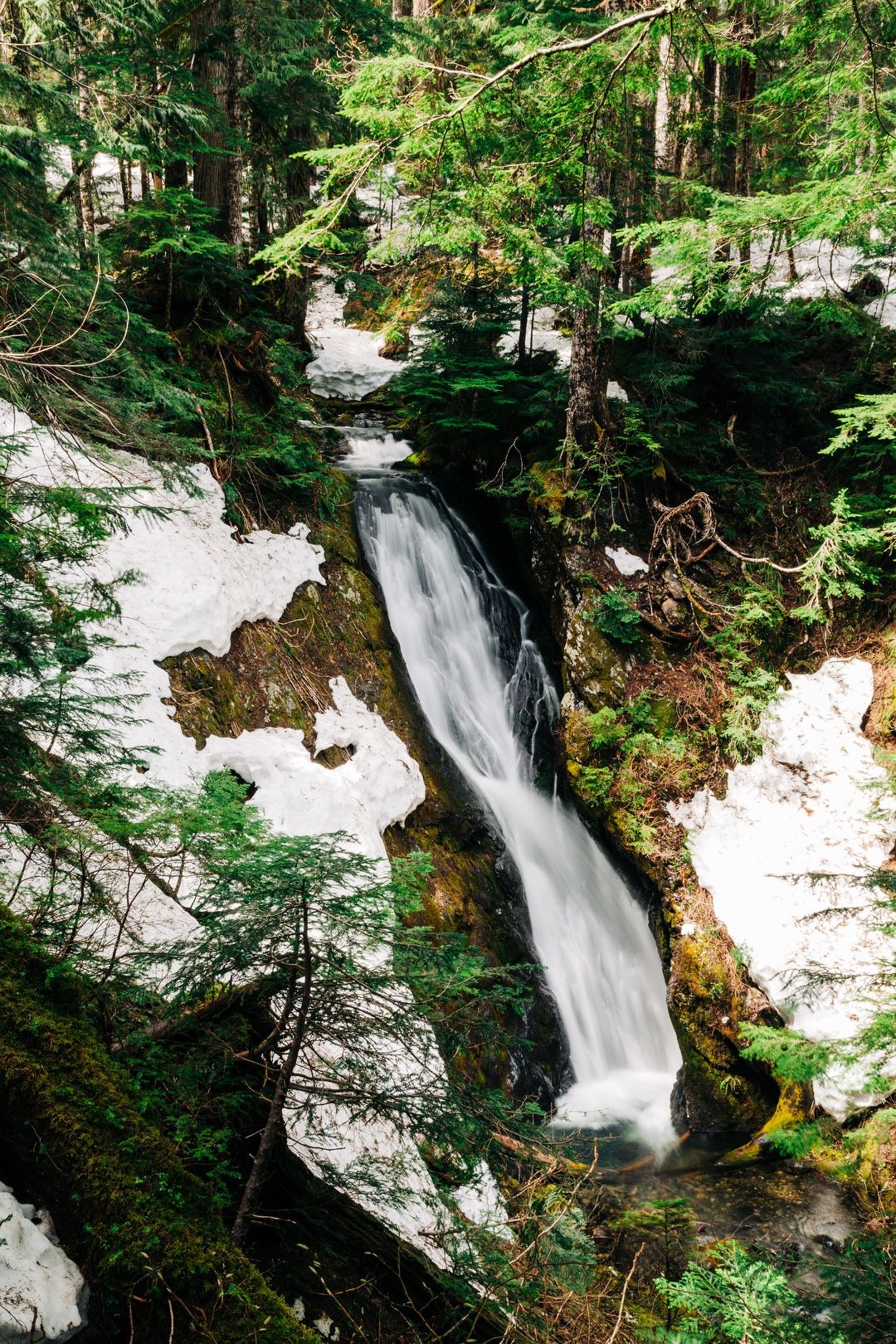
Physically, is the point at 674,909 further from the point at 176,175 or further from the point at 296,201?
the point at 296,201

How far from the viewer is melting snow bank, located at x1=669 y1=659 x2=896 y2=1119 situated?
A: 6930 mm

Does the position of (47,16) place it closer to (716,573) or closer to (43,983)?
(43,983)

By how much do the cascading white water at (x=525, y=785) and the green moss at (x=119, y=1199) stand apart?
6.02 m

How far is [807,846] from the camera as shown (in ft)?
26.4

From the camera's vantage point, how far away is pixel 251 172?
10.4 m

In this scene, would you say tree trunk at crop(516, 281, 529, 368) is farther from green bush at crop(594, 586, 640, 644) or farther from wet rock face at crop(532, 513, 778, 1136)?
green bush at crop(594, 586, 640, 644)

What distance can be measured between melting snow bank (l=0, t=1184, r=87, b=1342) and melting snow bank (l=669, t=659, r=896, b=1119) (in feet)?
21.5

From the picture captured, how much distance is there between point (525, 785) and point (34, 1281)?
8.14 m

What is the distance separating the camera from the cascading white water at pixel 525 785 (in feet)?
25.7

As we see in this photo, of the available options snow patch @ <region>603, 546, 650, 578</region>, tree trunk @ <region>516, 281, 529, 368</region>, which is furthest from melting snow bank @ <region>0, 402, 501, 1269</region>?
tree trunk @ <region>516, 281, 529, 368</region>

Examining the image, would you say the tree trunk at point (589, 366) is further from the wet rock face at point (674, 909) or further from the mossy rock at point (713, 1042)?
the mossy rock at point (713, 1042)

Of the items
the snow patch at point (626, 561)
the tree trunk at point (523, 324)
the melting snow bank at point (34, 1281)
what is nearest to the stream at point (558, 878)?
the snow patch at point (626, 561)

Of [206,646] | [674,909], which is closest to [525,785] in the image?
[674,909]

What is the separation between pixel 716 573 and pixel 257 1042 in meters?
9.26
